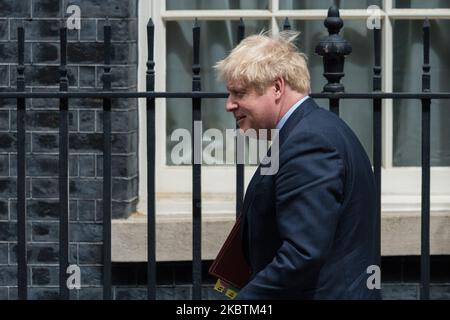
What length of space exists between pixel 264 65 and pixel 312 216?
0.49 meters

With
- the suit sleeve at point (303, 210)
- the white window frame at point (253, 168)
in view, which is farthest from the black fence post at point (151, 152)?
the white window frame at point (253, 168)

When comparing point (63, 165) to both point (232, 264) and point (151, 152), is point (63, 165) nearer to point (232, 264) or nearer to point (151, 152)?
point (151, 152)

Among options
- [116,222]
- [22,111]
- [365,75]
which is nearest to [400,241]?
[365,75]

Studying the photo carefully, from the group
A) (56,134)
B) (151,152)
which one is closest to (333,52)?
(151,152)

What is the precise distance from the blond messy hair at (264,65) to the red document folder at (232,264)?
0.48 metres

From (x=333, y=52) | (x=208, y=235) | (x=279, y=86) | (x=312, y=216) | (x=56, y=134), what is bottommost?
(x=208, y=235)

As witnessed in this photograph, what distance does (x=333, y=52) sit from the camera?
4.51 metres

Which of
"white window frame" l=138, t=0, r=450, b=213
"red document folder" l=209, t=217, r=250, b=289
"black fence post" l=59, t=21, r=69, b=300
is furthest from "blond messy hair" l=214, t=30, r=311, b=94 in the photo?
"white window frame" l=138, t=0, r=450, b=213

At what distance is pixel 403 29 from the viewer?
20.4 ft

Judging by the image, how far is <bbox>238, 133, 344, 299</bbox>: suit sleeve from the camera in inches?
141

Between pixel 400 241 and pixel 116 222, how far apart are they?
128cm

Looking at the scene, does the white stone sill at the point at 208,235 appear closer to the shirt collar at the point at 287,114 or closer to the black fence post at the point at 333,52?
the black fence post at the point at 333,52

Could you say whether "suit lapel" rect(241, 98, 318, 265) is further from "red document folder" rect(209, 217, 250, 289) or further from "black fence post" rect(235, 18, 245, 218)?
"black fence post" rect(235, 18, 245, 218)
